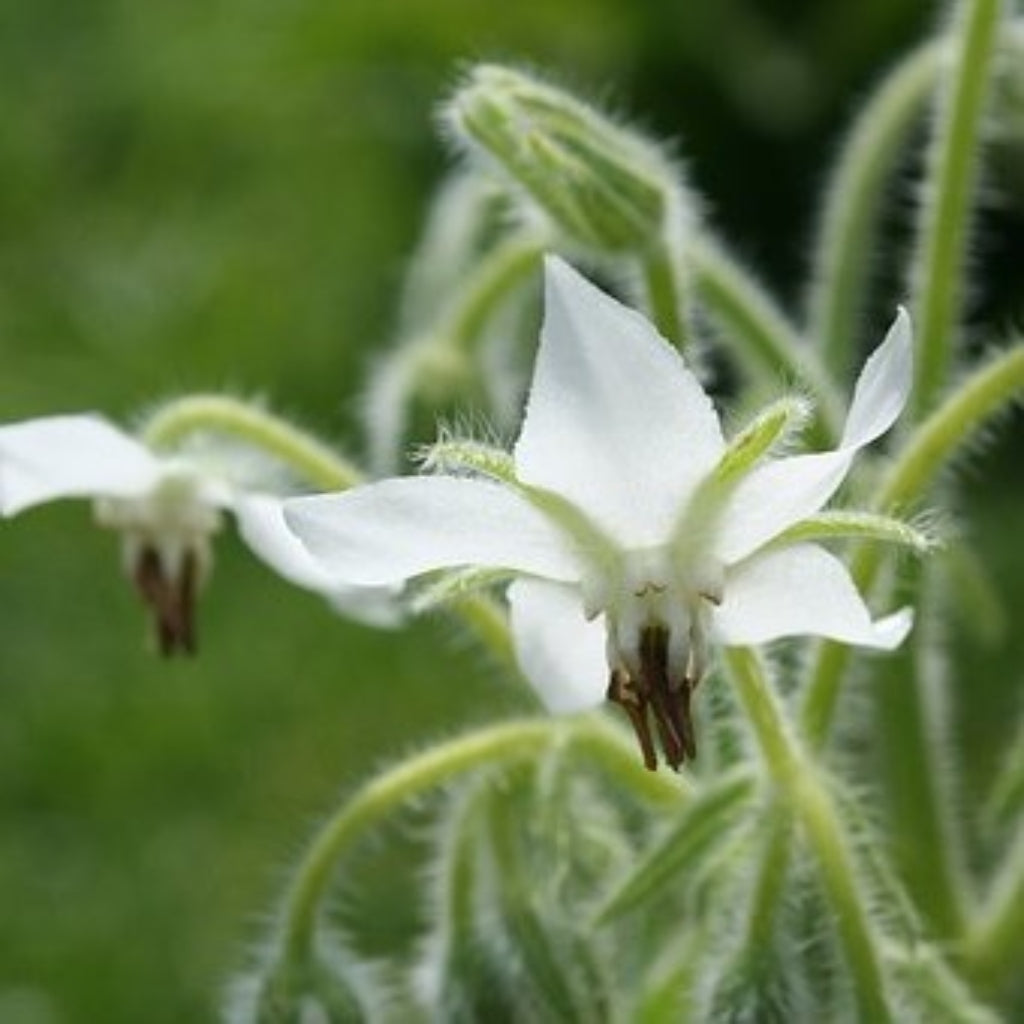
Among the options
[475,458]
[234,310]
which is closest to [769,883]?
[475,458]

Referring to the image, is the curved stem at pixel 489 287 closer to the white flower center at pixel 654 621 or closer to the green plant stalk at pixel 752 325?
the green plant stalk at pixel 752 325

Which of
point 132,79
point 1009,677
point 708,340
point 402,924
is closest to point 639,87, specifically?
point 132,79

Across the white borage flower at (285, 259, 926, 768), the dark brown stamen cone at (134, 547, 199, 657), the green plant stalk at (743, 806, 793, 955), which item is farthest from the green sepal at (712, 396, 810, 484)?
the dark brown stamen cone at (134, 547, 199, 657)

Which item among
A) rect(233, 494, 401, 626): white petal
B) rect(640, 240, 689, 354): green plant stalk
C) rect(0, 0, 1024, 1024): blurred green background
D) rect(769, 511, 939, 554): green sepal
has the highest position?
rect(0, 0, 1024, 1024): blurred green background

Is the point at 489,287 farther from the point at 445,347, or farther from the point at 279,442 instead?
the point at 279,442

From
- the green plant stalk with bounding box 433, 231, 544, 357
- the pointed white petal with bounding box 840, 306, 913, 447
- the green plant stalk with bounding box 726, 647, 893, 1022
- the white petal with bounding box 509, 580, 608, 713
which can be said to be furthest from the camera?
the green plant stalk with bounding box 433, 231, 544, 357

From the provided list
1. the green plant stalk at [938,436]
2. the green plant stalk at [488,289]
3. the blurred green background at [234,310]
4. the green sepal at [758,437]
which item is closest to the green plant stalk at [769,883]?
the green plant stalk at [938,436]

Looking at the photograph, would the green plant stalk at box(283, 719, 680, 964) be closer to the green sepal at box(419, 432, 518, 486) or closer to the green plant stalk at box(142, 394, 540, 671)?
the green plant stalk at box(142, 394, 540, 671)
